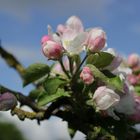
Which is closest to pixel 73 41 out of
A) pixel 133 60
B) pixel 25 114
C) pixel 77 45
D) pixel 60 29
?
pixel 77 45

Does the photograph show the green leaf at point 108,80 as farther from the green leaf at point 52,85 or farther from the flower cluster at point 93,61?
the green leaf at point 52,85

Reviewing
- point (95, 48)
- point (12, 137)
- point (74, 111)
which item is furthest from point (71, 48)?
point (12, 137)

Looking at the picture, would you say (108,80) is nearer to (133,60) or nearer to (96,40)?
(96,40)

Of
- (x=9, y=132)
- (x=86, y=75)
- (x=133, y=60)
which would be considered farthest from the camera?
(x=9, y=132)

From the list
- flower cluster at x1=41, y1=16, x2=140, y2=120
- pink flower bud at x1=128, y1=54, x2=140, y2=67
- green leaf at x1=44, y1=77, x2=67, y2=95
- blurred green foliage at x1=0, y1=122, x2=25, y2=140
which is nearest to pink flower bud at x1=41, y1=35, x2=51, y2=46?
flower cluster at x1=41, y1=16, x2=140, y2=120

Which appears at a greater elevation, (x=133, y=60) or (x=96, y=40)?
(x=133, y=60)

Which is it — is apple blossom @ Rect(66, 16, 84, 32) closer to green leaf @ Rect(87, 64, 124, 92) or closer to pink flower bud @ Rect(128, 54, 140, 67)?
green leaf @ Rect(87, 64, 124, 92)

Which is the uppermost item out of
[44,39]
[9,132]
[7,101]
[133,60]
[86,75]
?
[9,132]

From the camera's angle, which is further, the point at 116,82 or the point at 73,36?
the point at 73,36

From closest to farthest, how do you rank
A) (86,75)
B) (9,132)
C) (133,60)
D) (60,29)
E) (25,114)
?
(86,75), (25,114), (60,29), (133,60), (9,132)
